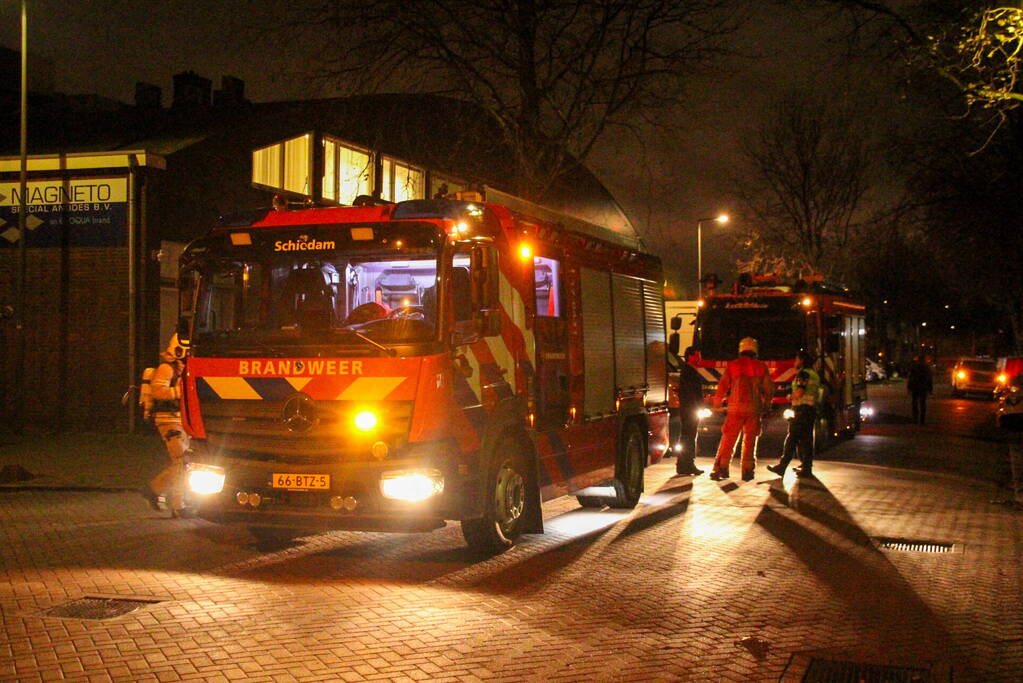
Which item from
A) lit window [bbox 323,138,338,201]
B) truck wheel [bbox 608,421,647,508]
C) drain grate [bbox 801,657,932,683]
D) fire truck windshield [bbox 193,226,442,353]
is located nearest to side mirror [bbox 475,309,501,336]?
fire truck windshield [bbox 193,226,442,353]

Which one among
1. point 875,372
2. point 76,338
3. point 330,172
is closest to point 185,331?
point 76,338

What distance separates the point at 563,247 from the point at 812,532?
3705 millimetres

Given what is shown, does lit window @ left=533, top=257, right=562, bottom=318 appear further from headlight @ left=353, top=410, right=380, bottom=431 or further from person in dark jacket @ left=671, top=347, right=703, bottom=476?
person in dark jacket @ left=671, top=347, right=703, bottom=476

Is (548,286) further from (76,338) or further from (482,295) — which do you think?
(76,338)

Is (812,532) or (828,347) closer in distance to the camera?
(812,532)

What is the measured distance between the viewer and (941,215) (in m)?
24.6

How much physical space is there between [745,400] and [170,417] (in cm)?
717

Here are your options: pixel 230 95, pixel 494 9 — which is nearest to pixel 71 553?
pixel 494 9

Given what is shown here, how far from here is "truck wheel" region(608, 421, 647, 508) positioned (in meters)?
12.1

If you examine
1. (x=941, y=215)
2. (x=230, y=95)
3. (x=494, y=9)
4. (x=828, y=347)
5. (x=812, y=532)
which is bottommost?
(x=812, y=532)

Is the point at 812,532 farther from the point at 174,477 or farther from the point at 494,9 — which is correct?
the point at 494,9

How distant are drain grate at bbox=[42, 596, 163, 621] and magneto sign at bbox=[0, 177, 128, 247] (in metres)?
14.8

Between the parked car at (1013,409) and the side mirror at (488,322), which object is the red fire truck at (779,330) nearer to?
the parked car at (1013,409)

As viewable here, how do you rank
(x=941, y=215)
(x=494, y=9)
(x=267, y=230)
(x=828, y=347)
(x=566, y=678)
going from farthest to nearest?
(x=941, y=215), (x=828, y=347), (x=494, y=9), (x=267, y=230), (x=566, y=678)
